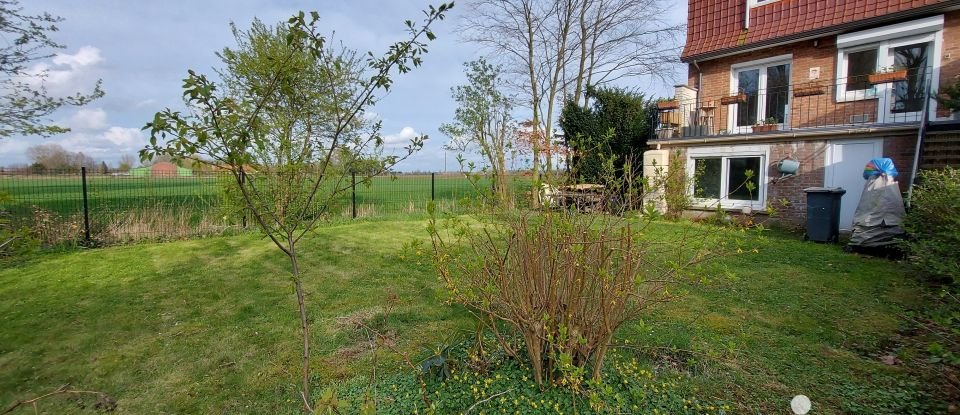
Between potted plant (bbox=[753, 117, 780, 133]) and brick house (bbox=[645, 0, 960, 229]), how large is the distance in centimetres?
2

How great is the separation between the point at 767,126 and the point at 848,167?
196 cm

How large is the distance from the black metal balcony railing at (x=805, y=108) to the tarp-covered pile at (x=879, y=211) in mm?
2394

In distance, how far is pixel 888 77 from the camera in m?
8.54

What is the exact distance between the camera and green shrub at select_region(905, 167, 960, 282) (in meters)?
3.98

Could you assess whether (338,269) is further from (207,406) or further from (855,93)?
(855,93)

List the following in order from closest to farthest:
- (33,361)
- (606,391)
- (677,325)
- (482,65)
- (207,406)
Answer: (606,391), (207,406), (33,361), (677,325), (482,65)

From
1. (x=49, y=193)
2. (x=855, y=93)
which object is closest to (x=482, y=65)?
(x=855, y=93)

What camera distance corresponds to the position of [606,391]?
6.94 ft

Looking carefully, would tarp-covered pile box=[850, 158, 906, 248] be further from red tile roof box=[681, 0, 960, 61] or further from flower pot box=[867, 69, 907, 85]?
red tile roof box=[681, 0, 960, 61]

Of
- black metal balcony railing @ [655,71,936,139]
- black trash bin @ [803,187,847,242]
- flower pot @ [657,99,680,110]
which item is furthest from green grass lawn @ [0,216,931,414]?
flower pot @ [657,99,680,110]

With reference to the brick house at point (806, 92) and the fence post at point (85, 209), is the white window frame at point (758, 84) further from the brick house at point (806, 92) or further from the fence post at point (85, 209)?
the fence post at point (85, 209)

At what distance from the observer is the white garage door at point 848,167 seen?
873cm

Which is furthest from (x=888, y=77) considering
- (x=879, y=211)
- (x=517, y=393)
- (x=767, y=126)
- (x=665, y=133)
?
(x=517, y=393)

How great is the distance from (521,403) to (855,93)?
11186 millimetres
